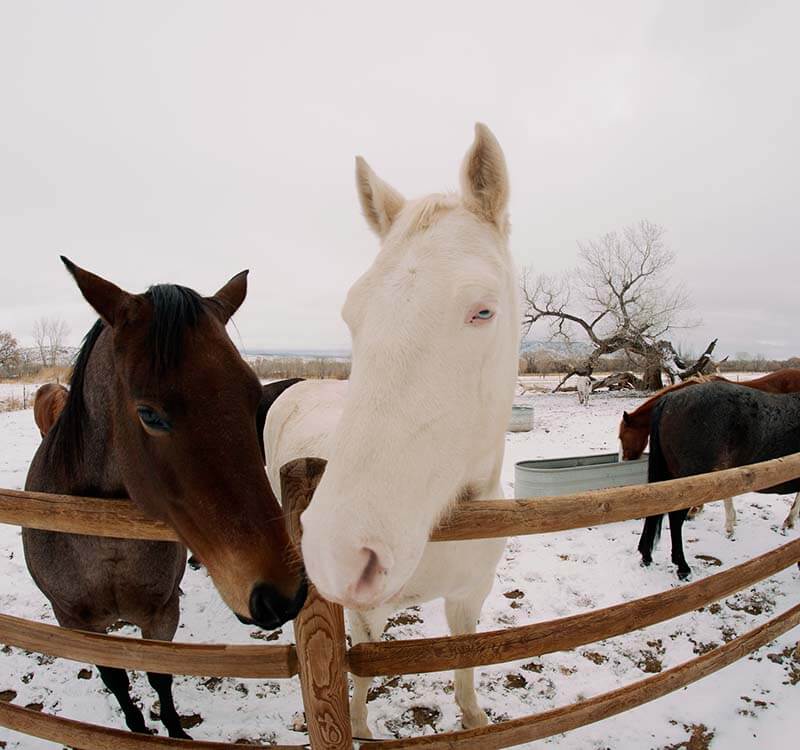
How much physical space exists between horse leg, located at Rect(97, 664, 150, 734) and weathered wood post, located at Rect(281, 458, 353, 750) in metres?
1.46

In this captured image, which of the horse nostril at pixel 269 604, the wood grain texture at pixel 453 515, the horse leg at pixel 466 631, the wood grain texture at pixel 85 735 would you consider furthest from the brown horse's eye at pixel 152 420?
the horse leg at pixel 466 631

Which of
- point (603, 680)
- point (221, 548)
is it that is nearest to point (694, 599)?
point (603, 680)

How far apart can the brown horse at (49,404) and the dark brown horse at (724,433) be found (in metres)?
6.76

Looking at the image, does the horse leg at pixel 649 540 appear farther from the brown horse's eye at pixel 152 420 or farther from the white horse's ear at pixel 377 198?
the brown horse's eye at pixel 152 420

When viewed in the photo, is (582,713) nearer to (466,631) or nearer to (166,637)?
(466,631)

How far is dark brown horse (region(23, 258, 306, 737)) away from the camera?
141 cm

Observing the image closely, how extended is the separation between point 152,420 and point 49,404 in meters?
5.22

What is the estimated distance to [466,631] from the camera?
2.40 m

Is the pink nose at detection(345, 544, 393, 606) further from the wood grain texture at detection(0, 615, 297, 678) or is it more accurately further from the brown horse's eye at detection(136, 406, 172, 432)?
the brown horse's eye at detection(136, 406, 172, 432)

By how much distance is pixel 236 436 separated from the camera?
1.53m

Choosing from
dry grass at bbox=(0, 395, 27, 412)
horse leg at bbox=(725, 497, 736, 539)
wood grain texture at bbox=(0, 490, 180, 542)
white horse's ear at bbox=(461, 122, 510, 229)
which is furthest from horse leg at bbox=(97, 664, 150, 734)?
dry grass at bbox=(0, 395, 27, 412)

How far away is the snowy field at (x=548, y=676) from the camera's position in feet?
8.59

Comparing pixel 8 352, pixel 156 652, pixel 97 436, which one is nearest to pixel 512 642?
pixel 156 652

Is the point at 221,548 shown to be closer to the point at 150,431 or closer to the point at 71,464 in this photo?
the point at 150,431
